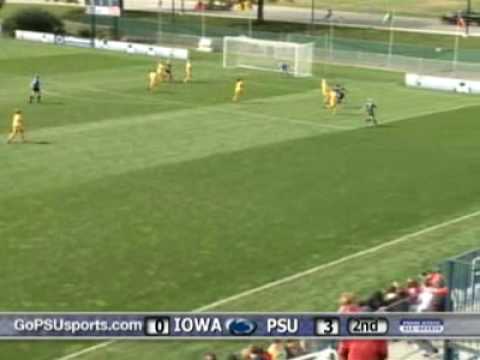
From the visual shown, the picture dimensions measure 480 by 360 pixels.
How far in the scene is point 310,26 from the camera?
86.4 meters

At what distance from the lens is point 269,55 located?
2418 inches

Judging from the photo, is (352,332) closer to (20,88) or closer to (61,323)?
(61,323)

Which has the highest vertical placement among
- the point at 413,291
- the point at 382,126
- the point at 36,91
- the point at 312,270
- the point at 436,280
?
the point at 436,280

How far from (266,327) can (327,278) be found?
1440 centimetres

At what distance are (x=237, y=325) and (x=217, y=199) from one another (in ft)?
70.8

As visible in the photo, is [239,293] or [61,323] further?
[239,293]

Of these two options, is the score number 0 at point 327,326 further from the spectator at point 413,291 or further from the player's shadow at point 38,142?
the player's shadow at point 38,142

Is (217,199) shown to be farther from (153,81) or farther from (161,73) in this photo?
(161,73)

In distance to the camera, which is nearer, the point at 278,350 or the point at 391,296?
the point at 278,350

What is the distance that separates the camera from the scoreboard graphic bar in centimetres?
707

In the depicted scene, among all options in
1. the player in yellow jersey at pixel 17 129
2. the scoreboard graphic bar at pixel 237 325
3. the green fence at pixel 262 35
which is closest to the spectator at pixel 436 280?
the scoreboard graphic bar at pixel 237 325

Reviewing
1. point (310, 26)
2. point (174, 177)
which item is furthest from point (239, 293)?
point (310, 26)

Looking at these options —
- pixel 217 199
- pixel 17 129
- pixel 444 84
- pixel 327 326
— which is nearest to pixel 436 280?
pixel 327 326

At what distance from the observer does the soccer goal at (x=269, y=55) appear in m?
58.8
